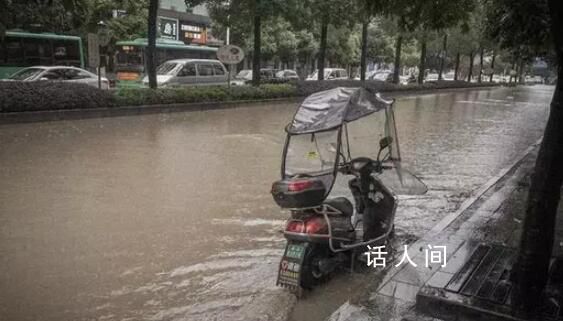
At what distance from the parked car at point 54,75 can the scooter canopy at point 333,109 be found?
47.9 feet

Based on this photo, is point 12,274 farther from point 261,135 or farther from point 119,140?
point 261,135

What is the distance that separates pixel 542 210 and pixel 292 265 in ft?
6.05

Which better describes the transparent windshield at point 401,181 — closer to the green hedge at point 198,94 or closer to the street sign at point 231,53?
the green hedge at point 198,94

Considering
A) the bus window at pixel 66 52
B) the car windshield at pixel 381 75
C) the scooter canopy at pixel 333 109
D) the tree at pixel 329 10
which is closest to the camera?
the scooter canopy at pixel 333 109

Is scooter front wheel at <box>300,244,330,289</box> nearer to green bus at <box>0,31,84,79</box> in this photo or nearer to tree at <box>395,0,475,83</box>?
tree at <box>395,0,475,83</box>

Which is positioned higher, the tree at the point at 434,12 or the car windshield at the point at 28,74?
the tree at the point at 434,12

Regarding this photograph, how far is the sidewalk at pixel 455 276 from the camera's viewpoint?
3920 millimetres

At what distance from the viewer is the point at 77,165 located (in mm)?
9188

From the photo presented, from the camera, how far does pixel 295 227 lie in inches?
172

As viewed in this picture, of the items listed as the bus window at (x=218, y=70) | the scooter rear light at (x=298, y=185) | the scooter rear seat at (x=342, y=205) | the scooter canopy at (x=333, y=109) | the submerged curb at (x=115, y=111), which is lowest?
the submerged curb at (x=115, y=111)

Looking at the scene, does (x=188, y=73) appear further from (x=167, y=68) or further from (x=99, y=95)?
(x=99, y=95)

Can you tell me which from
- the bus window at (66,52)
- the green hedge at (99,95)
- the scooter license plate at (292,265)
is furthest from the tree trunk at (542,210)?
the bus window at (66,52)

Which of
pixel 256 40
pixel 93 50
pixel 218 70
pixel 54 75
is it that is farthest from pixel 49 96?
pixel 218 70

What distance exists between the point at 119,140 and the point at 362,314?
29.5 ft
